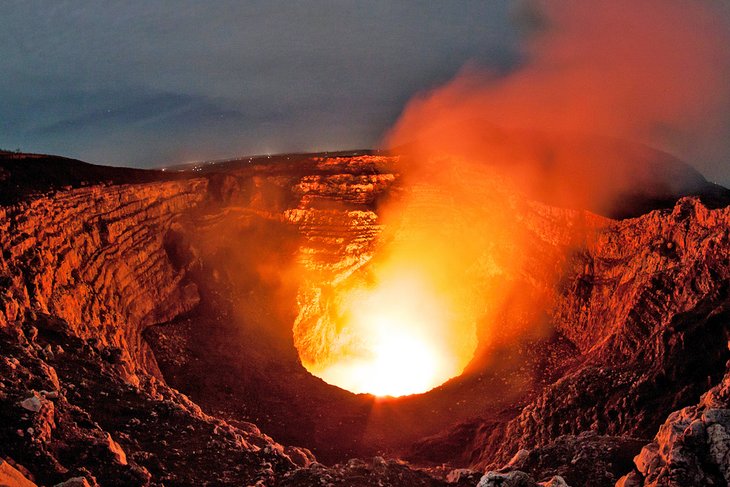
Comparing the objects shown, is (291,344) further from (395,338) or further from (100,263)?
(395,338)

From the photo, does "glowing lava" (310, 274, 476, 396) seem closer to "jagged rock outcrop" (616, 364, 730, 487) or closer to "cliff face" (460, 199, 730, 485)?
"cliff face" (460, 199, 730, 485)

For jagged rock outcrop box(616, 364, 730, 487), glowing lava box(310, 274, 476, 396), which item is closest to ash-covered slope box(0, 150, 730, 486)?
jagged rock outcrop box(616, 364, 730, 487)

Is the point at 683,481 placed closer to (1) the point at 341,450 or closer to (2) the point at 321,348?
(1) the point at 341,450

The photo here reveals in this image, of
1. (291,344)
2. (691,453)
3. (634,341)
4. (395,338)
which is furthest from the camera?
(395,338)

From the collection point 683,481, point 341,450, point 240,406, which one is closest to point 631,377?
point 683,481

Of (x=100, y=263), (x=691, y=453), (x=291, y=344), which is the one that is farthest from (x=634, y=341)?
(x=100, y=263)

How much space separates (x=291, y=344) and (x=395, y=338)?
1287cm

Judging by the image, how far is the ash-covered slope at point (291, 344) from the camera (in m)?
10.8

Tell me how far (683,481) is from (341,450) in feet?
51.0

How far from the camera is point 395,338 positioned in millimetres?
40000

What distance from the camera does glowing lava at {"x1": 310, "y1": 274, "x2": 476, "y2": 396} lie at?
121 feet

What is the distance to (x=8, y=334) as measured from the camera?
1256 cm

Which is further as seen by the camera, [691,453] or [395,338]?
[395,338]

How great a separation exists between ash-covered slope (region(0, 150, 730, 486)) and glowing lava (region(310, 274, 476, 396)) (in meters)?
3.98
